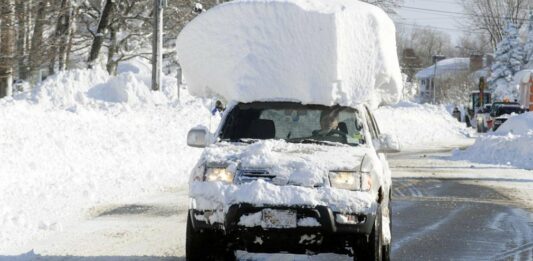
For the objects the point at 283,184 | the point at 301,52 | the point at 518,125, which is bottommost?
the point at 518,125

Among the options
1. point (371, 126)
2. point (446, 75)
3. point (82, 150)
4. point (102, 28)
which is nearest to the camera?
point (371, 126)

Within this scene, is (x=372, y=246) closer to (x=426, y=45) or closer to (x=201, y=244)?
(x=201, y=244)

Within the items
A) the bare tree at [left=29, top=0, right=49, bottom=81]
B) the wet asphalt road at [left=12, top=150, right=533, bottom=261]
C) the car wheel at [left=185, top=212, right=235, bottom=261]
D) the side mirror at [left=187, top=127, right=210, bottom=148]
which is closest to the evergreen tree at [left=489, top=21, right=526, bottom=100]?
the bare tree at [left=29, top=0, right=49, bottom=81]

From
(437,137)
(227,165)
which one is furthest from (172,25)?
(227,165)

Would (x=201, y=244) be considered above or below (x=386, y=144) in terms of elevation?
below

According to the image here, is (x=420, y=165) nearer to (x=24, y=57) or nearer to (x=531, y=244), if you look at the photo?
(x=24, y=57)

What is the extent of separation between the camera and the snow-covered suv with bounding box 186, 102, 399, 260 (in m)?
7.14

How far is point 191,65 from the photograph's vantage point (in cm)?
1065

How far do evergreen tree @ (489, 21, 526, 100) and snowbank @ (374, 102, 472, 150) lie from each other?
109ft

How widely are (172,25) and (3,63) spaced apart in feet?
71.6

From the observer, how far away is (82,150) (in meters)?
17.9

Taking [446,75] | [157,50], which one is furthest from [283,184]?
[446,75]

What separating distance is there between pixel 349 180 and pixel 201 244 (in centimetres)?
134

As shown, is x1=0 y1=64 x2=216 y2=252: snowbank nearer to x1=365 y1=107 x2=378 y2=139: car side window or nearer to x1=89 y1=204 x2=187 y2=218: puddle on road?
x1=89 y1=204 x2=187 y2=218: puddle on road
